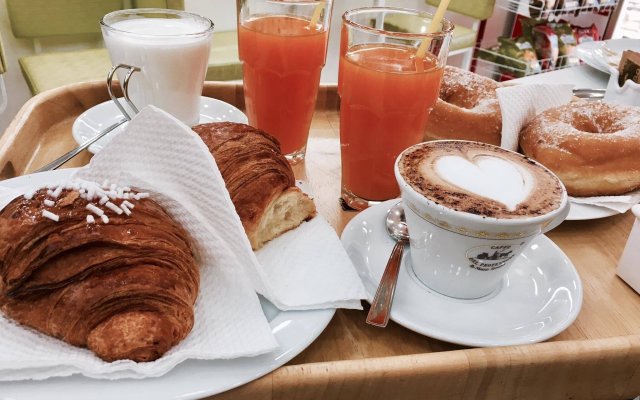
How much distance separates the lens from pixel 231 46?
2479 millimetres

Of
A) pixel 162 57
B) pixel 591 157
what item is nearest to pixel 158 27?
pixel 162 57

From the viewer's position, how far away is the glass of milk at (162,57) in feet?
3.02


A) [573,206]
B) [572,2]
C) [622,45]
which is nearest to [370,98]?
[573,206]

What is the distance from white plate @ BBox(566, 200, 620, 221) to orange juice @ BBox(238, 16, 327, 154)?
464 millimetres

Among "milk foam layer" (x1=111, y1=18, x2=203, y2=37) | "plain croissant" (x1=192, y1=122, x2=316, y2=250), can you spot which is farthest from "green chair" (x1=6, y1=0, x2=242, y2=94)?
"plain croissant" (x1=192, y1=122, x2=316, y2=250)

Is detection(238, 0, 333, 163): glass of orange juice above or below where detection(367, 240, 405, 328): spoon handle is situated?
above

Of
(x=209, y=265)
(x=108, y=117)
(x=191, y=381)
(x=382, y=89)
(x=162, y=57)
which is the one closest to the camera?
(x=191, y=381)

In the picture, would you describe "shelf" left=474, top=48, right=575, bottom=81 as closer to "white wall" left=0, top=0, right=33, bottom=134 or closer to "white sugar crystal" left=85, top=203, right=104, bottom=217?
"white wall" left=0, top=0, right=33, bottom=134

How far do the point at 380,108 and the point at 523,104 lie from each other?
337 mm

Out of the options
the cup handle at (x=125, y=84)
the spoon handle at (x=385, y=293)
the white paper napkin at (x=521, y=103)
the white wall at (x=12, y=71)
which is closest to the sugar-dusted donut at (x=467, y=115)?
the white paper napkin at (x=521, y=103)

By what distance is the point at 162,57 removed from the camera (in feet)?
3.05

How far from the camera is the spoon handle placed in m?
0.59

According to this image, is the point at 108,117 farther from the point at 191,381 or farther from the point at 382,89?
the point at 191,381

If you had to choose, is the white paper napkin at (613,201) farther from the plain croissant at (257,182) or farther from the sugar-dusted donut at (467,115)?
the plain croissant at (257,182)
